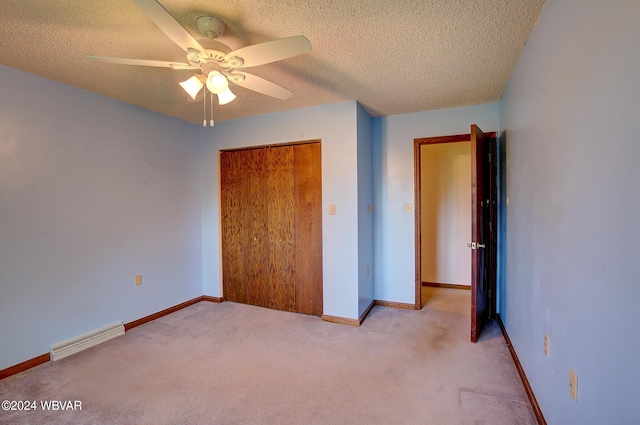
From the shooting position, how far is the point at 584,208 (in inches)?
44.6

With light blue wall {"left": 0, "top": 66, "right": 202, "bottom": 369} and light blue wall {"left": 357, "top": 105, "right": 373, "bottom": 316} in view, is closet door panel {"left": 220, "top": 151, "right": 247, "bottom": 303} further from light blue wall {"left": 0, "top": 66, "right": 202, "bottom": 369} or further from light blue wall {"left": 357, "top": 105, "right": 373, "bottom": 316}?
light blue wall {"left": 357, "top": 105, "right": 373, "bottom": 316}

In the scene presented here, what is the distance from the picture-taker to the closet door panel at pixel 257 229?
3.52 m

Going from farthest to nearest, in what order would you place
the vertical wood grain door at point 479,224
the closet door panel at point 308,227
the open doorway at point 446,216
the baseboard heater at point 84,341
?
1. the open doorway at point 446,216
2. the closet door panel at point 308,227
3. the vertical wood grain door at point 479,224
4. the baseboard heater at point 84,341

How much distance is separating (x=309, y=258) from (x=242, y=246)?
37.0 inches

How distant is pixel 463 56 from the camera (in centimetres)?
208

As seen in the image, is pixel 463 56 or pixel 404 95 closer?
pixel 463 56

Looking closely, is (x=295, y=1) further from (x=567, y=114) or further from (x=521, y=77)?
(x=521, y=77)

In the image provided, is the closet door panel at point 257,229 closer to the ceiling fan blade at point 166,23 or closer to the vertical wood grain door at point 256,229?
the vertical wood grain door at point 256,229

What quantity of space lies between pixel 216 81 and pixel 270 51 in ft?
1.24

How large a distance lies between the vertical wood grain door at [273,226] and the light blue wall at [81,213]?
1.99ft

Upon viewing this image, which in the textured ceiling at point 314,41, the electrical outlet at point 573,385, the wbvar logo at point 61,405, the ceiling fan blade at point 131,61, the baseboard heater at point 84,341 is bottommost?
the wbvar logo at point 61,405

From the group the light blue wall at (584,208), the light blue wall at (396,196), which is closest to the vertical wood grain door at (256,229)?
the light blue wall at (396,196)

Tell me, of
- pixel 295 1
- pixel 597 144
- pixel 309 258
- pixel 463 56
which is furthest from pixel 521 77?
pixel 309 258

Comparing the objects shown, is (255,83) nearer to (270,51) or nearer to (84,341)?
(270,51)
